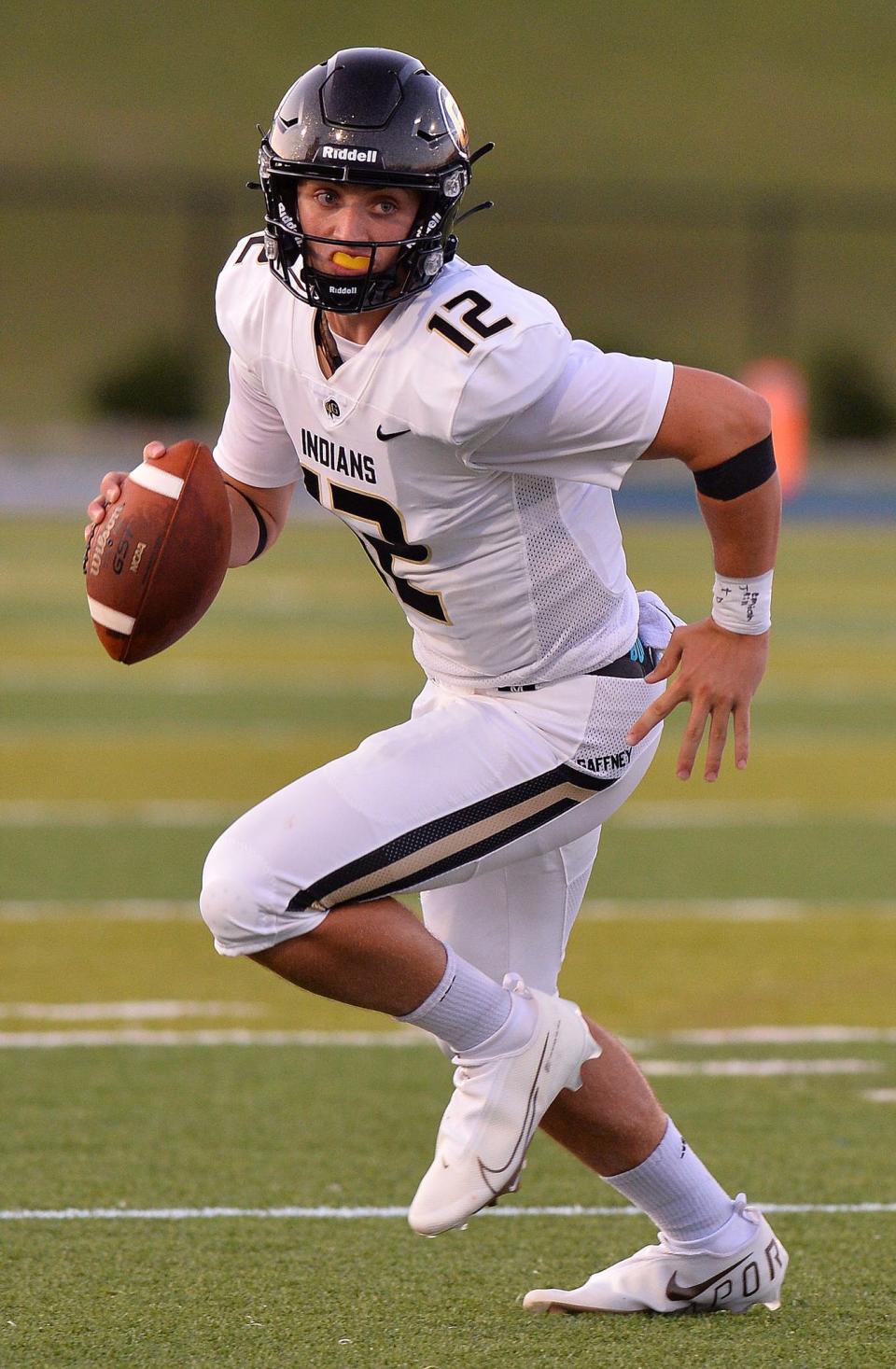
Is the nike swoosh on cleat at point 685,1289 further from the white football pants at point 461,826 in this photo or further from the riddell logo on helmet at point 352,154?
the riddell logo on helmet at point 352,154

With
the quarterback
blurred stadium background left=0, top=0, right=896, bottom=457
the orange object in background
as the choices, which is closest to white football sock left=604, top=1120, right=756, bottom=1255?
the quarterback

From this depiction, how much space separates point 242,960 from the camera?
5.83 m

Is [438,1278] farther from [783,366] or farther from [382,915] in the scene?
[783,366]

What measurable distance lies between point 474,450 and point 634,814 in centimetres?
538

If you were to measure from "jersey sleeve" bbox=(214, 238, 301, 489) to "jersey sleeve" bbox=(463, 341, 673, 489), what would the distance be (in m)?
0.46

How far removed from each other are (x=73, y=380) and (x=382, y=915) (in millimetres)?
38891

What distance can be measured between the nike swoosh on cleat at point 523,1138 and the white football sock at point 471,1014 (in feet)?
0.16

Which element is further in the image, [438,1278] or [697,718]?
[438,1278]

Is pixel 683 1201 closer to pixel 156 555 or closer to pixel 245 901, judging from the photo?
pixel 245 901

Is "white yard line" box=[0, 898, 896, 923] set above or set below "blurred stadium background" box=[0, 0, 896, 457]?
above

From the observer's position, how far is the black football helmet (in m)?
2.89

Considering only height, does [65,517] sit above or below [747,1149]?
below

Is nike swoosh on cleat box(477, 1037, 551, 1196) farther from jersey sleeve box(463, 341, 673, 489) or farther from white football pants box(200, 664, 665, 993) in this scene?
jersey sleeve box(463, 341, 673, 489)

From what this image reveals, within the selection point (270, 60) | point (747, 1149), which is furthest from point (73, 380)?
point (747, 1149)
